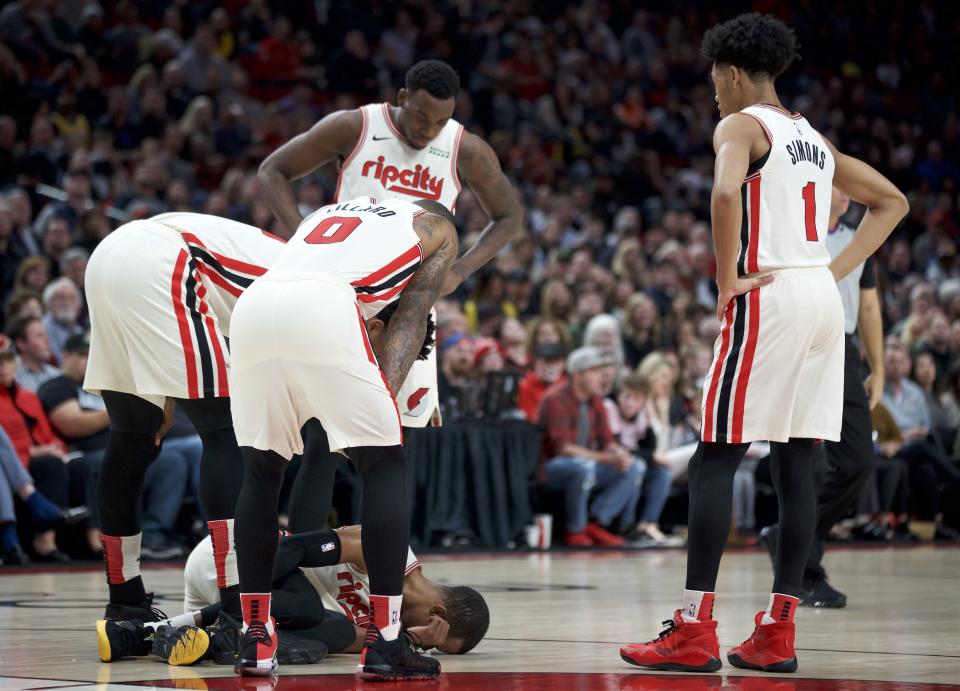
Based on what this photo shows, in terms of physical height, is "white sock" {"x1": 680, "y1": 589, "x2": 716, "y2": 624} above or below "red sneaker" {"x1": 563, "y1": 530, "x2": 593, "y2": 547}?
above

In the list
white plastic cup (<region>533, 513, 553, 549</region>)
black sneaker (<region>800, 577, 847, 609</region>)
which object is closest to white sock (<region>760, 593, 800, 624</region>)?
black sneaker (<region>800, 577, 847, 609</region>)

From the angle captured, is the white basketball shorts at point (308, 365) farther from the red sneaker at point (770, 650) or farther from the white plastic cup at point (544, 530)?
the white plastic cup at point (544, 530)

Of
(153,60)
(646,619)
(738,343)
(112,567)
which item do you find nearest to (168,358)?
(112,567)

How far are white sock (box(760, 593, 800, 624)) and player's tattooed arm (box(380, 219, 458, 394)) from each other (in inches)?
52.0

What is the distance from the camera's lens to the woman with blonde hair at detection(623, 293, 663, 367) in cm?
1189

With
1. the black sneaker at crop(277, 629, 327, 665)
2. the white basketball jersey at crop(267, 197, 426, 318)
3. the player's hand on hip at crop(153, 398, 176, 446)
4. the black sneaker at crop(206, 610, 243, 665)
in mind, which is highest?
the white basketball jersey at crop(267, 197, 426, 318)

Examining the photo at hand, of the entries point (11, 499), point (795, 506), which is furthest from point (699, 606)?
point (11, 499)

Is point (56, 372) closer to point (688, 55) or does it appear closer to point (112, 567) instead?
point (112, 567)

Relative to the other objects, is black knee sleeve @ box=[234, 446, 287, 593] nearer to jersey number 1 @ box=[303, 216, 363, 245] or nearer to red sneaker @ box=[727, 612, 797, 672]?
jersey number 1 @ box=[303, 216, 363, 245]

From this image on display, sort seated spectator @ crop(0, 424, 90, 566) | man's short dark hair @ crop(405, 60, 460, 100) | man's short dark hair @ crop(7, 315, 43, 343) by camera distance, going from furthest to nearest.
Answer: man's short dark hair @ crop(7, 315, 43, 343)
seated spectator @ crop(0, 424, 90, 566)
man's short dark hair @ crop(405, 60, 460, 100)

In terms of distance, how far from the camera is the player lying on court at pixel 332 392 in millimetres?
3764

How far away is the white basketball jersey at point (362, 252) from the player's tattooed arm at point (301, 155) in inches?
53.8

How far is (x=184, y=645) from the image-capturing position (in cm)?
414

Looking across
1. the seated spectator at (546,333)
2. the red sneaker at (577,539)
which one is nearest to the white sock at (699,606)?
the red sneaker at (577,539)
